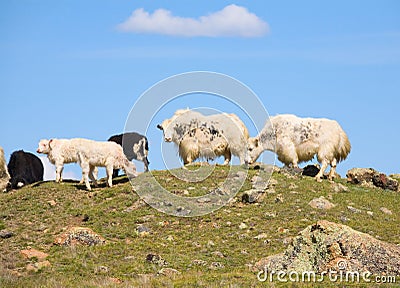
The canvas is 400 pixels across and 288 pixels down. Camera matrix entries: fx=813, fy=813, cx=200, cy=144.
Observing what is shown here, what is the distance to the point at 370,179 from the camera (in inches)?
1437

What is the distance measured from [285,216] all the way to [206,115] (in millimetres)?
8978

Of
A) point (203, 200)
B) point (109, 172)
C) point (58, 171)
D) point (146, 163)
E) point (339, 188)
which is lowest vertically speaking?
point (203, 200)

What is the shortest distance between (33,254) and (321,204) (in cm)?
1142

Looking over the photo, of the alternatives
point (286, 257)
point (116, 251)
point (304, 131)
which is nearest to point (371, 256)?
point (286, 257)

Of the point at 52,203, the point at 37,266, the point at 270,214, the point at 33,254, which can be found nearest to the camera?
the point at 37,266

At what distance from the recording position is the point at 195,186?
32.7 m

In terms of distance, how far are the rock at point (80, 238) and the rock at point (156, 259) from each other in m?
2.49

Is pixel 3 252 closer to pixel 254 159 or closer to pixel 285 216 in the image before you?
pixel 285 216

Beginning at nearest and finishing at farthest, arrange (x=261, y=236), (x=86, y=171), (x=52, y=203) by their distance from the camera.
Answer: (x=261, y=236)
(x=52, y=203)
(x=86, y=171)

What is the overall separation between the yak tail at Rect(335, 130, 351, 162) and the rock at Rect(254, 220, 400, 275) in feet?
46.7

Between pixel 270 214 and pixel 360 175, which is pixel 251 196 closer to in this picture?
pixel 270 214

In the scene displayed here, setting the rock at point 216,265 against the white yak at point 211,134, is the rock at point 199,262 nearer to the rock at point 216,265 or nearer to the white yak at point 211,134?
the rock at point 216,265

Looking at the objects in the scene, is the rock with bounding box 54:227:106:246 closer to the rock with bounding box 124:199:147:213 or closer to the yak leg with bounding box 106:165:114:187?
the rock with bounding box 124:199:147:213

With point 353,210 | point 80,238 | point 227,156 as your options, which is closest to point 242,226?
point 353,210
